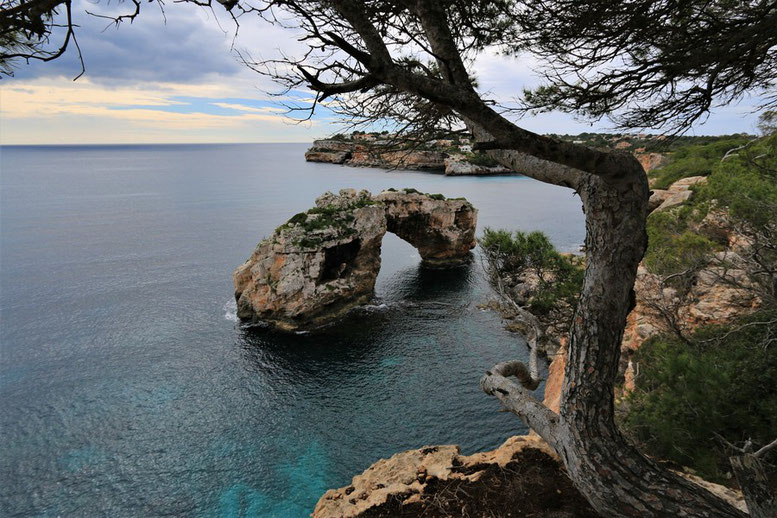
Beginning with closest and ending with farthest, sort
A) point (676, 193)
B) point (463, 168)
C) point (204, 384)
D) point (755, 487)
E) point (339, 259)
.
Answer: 1. point (755, 487)
2. point (204, 384)
3. point (676, 193)
4. point (339, 259)
5. point (463, 168)

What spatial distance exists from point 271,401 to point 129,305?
63.2ft

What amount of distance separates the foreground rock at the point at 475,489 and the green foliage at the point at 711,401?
2.87 meters

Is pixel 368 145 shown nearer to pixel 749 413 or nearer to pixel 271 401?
pixel 749 413

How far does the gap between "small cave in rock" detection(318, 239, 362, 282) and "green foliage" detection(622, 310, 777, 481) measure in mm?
25965

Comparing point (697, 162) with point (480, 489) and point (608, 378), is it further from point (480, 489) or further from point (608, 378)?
point (608, 378)

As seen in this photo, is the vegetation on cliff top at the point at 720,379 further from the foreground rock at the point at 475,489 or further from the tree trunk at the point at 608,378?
the tree trunk at the point at 608,378

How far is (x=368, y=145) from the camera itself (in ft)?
19.6

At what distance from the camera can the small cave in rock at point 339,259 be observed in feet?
110

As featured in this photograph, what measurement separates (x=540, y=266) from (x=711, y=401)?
Result: 13.4 meters

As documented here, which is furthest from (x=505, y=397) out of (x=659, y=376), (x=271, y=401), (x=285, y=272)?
(x=285, y=272)

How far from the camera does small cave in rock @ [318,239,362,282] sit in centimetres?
3350

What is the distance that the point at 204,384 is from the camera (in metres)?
23.8

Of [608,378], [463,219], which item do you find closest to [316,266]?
[463,219]

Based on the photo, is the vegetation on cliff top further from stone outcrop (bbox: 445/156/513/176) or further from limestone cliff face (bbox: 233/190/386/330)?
stone outcrop (bbox: 445/156/513/176)
